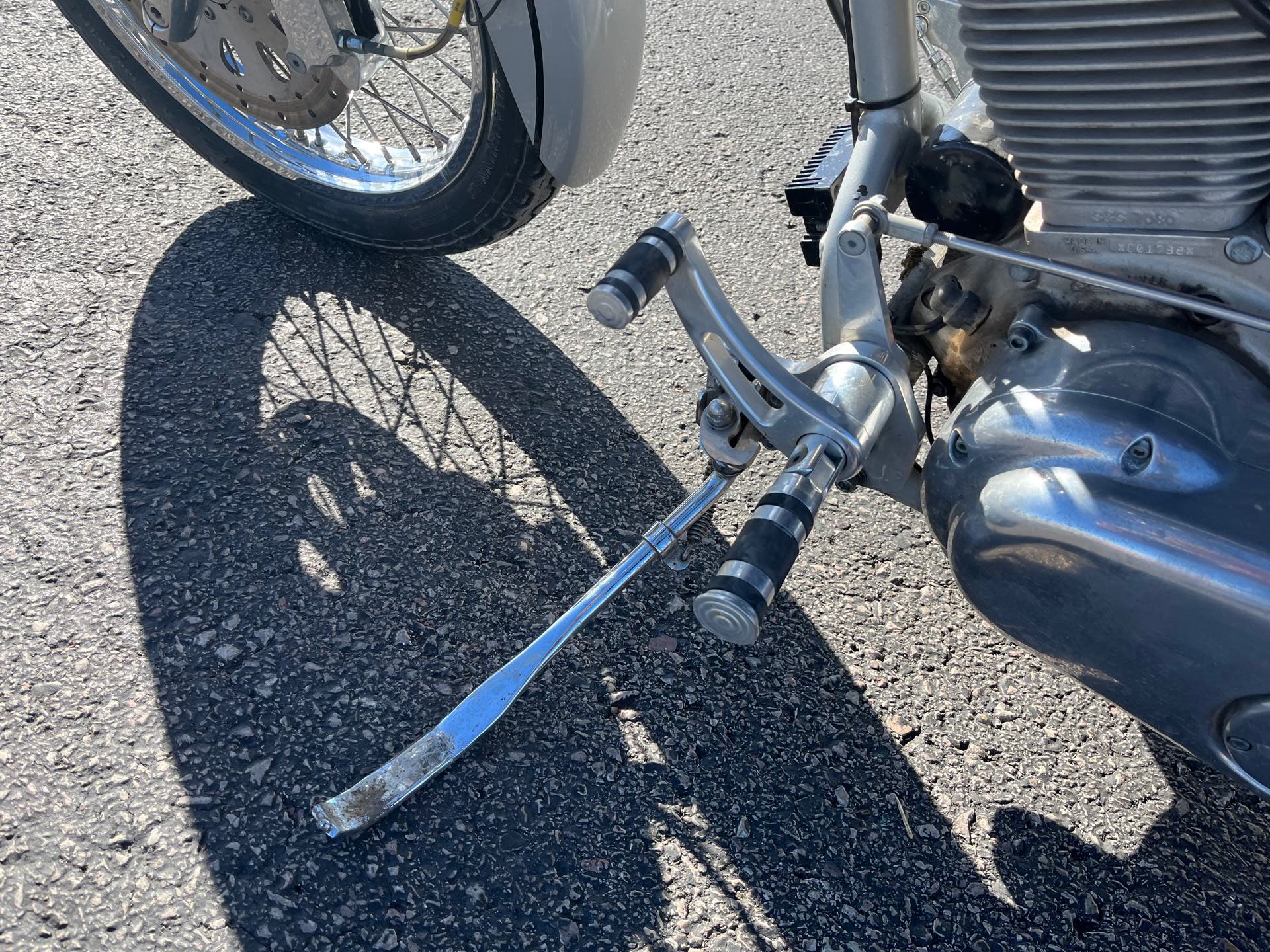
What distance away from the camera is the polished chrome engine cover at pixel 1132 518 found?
98 centimetres

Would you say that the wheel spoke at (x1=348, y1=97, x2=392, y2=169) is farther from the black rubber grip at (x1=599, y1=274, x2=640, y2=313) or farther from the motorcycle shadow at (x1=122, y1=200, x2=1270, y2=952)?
the black rubber grip at (x1=599, y1=274, x2=640, y2=313)

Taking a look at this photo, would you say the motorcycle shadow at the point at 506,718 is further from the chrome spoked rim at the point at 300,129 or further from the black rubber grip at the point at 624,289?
the black rubber grip at the point at 624,289

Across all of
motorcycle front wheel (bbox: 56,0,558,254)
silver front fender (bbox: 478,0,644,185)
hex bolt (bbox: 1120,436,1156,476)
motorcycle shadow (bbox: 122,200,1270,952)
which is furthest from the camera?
motorcycle front wheel (bbox: 56,0,558,254)

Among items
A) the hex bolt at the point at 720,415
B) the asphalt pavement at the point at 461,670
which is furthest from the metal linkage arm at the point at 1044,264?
the asphalt pavement at the point at 461,670

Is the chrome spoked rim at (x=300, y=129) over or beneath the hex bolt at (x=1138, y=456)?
beneath

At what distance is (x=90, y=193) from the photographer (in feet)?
6.89

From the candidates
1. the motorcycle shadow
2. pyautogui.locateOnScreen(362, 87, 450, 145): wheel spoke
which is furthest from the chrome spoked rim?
the motorcycle shadow

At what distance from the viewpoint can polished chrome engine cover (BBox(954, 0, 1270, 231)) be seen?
35.5 inches

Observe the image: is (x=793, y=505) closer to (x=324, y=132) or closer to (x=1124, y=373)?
(x=1124, y=373)

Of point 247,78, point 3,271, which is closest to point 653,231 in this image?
point 247,78

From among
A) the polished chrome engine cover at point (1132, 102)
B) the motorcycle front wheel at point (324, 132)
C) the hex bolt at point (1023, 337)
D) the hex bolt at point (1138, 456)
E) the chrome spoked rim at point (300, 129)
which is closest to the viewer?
the polished chrome engine cover at point (1132, 102)

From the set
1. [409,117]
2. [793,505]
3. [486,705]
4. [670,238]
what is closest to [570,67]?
[670,238]

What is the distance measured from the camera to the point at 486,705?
1.35m

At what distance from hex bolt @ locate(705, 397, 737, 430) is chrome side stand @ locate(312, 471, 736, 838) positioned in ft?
0.36
